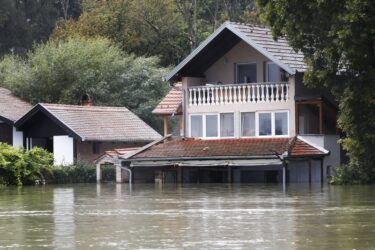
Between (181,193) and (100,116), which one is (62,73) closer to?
(100,116)

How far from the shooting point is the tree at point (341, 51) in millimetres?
37469

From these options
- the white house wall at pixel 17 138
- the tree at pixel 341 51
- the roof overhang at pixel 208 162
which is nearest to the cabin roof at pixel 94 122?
the white house wall at pixel 17 138

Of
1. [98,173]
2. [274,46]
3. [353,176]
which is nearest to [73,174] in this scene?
[98,173]

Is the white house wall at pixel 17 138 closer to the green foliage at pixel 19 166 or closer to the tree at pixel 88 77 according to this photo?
the tree at pixel 88 77

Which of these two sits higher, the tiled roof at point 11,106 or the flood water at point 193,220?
the tiled roof at point 11,106

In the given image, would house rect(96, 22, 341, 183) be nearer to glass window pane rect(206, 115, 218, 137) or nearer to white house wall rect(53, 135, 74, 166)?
glass window pane rect(206, 115, 218, 137)

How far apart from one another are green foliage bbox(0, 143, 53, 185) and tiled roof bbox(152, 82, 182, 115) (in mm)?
5778

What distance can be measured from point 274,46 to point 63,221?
25477mm

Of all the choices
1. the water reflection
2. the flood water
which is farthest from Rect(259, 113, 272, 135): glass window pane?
the water reflection

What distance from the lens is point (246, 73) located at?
51062mm

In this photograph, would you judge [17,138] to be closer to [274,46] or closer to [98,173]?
[98,173]

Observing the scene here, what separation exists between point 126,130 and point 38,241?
36.5 m

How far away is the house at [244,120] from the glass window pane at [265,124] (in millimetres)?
44

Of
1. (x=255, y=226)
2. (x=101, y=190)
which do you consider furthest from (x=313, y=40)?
(x=255, y=226)
